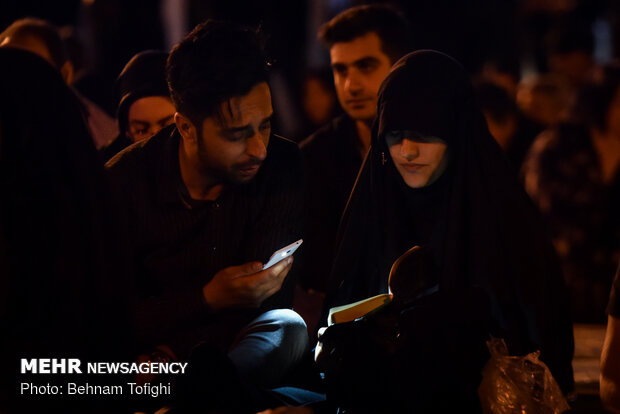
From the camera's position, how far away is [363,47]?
555 cm

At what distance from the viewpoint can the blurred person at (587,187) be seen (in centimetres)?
637

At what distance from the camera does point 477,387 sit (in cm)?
372

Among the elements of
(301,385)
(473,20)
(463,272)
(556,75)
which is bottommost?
(301,385)

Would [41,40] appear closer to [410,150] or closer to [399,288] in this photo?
[410,150]

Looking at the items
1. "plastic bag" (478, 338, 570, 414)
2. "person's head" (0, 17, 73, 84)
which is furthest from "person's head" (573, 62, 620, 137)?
"person's head" (0, 17, 73, 84)

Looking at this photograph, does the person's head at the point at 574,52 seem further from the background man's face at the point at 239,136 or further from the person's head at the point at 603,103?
the background man's face at the point at 239,136

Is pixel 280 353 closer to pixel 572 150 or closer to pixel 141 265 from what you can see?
pixel 141 265

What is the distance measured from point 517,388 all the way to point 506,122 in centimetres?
357

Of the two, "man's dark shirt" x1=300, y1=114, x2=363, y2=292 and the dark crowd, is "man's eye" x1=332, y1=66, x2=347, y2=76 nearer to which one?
"man's dark shirt" x1=300, y1=114, x2=363, y2=292

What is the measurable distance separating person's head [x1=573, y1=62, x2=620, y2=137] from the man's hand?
133 inches

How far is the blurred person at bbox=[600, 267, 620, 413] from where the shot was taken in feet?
11.1

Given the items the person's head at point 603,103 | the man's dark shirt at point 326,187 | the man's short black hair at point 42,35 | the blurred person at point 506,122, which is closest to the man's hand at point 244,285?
the man's dark shirt at point 326,187

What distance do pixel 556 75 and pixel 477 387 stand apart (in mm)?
6534

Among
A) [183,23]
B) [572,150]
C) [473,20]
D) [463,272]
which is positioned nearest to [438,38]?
[473,20]
